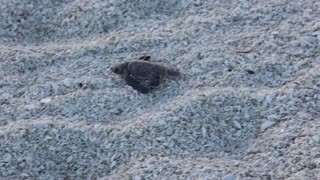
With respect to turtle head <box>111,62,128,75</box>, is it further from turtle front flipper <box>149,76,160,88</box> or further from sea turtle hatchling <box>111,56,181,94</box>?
turtle front flipper <box>149,76,160,88</box>

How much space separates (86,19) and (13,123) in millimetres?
669

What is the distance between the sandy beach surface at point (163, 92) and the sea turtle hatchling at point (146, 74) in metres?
0.03

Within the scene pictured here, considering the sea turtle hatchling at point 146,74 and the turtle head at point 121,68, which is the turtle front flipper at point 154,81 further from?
the turtle head at point 121,68

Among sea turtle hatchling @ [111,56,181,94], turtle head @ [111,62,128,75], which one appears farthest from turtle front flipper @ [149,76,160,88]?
turtle head @ [111,62,128,75]

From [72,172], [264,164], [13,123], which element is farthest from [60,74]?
[264,164]

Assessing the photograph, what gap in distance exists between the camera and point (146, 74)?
2.46 m

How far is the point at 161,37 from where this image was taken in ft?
8.80

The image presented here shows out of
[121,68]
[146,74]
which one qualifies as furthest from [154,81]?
[121,68]

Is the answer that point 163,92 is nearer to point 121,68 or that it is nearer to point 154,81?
point 154,81

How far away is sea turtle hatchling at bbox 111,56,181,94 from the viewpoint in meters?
2.46

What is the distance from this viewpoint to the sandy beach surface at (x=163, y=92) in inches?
85.4

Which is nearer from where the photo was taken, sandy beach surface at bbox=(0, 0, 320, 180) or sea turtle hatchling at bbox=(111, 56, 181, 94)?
sandy beach surface at bbox=(0, 0, 320, 180)

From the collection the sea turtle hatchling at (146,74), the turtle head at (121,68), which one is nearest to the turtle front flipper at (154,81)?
the sea turtle hatchling at (146,74)

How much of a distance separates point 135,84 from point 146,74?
0.05 metres
